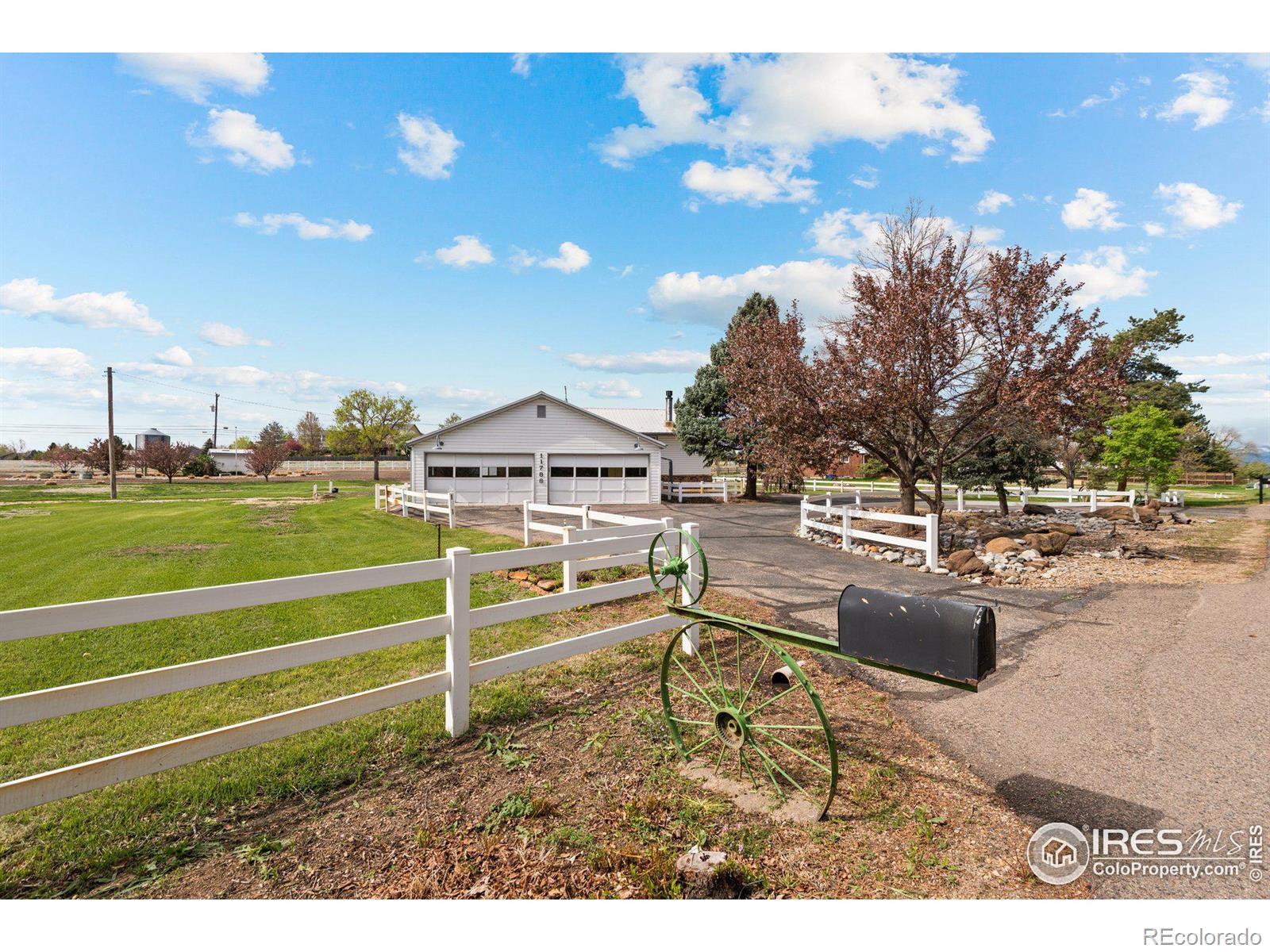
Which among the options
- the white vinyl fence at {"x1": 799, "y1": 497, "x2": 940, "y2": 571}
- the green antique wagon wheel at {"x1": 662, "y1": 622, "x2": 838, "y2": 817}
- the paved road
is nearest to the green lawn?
the green antique wagon wheel at {"x1": 662, "y1": 622, "x2": 838, "y2": 817}

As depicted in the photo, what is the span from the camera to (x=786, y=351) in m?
15.1

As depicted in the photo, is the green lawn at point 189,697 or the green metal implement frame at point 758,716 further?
the green metal implement frame at point 758,716

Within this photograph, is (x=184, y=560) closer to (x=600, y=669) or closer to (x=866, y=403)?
(x=600, y=669)

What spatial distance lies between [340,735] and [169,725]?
4.94 ft

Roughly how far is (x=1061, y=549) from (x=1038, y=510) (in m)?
9.72

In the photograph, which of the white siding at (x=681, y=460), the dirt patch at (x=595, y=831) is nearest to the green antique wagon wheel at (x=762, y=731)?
the dirt patch at (x=595, y=831)

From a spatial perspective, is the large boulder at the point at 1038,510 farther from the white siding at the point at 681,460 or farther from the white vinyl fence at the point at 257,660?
the white vinyl fence at the point at 257,660

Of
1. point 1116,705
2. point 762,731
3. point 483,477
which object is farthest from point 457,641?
point 483,477

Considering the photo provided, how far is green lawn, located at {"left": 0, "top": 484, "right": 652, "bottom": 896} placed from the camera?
305 centimetres

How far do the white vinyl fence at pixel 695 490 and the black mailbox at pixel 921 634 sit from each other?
1029 inches

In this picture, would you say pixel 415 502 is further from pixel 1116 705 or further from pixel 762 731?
pixel 1116 705

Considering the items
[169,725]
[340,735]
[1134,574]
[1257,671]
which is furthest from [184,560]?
[1134,574]

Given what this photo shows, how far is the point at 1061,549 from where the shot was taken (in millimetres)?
11781

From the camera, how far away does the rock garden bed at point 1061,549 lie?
10.0 metres
